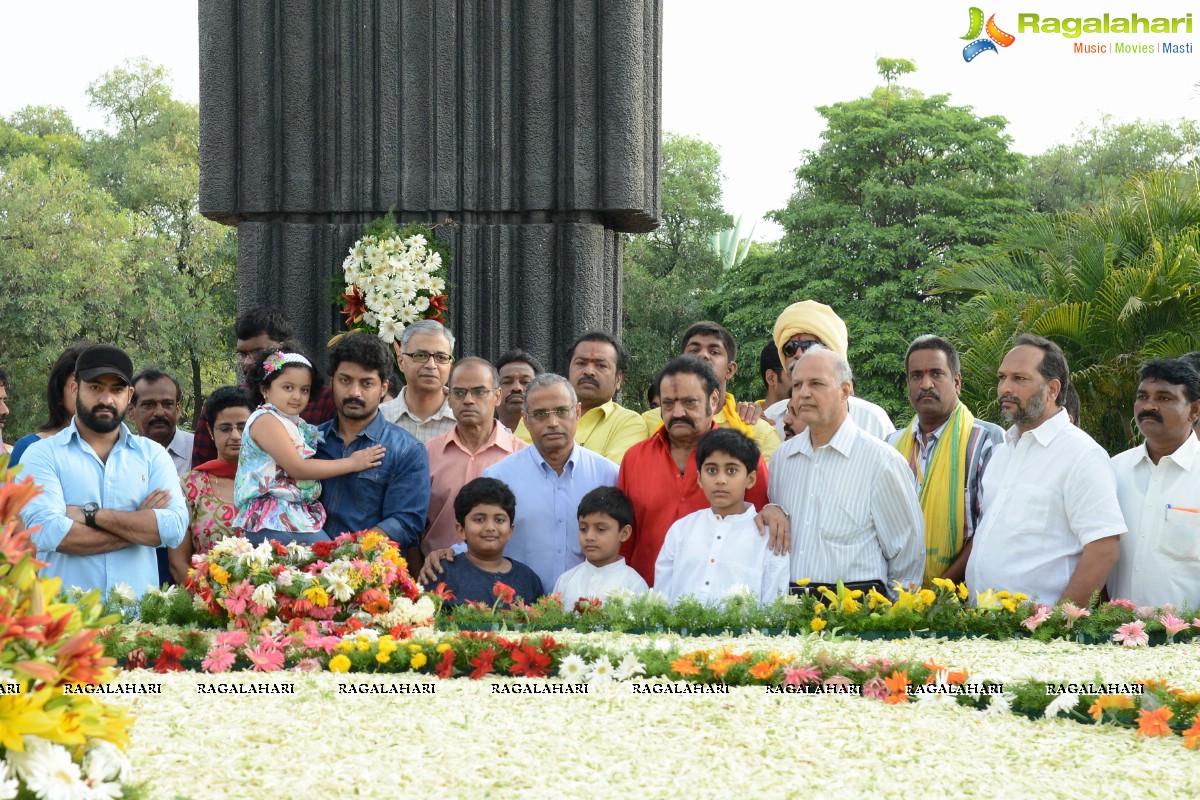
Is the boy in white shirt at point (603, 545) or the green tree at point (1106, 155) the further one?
the green tree at point (1106, 155)

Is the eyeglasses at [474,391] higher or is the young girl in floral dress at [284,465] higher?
the eyeglasses at [474,391]

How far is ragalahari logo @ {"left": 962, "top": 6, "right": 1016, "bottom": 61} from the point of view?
1691cm

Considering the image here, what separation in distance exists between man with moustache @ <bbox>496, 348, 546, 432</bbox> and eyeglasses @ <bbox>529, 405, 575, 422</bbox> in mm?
846

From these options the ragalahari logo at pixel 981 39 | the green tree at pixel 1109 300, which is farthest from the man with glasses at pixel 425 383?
the ragalahari logo at pixel 981 39

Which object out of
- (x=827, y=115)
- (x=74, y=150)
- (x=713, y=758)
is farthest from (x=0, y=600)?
(x=74, y=150)

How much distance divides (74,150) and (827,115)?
851 inches

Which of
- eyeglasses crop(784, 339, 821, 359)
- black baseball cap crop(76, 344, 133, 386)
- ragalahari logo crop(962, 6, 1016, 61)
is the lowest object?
black baseball cap crop(76, 344, 133, 386)

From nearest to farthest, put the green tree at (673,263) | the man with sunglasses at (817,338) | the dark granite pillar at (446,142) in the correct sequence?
the man with sunglasses at (817,338) → the dark granite pillar at (446,142) → the green tree at (673,263)

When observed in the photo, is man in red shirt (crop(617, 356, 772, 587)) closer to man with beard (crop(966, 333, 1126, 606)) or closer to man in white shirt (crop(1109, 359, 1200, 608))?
man with beard (crop(966, 333, 1126, 606))

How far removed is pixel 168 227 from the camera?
34.0 meters

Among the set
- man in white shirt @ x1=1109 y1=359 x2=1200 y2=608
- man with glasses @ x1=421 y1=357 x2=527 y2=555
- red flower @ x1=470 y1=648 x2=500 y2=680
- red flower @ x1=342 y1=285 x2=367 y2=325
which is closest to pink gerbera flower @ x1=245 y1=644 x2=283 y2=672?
red flower @ x1=470 y1=648 x2=500 y2=680

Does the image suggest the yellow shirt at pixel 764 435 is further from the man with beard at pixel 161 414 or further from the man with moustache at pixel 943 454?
the man with beard at pixel 161 414

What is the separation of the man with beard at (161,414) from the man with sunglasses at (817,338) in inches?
117

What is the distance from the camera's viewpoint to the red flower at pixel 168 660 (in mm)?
4180
